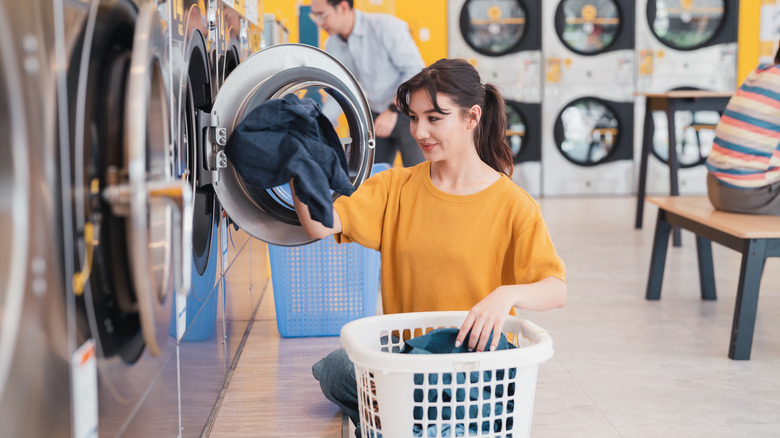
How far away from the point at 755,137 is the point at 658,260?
0.70 meters

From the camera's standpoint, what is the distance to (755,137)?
2834mm

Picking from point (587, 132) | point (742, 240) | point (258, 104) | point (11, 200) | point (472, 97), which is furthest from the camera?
point (587, 132)

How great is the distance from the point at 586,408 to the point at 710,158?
1.40 metres

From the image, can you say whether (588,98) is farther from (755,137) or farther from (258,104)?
(258,104)

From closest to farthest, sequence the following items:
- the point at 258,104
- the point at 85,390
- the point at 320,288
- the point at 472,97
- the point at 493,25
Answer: the point at 85,390 < the point at 472,97 < the point at 258,104 < the point at 320,288 < the point at 493,25

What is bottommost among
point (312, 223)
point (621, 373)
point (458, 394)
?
point (621, 373)

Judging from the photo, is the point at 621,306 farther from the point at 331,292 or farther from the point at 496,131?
the point at 496,131

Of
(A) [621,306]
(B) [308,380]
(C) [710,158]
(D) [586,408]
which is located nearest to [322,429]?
(B) [308,380]

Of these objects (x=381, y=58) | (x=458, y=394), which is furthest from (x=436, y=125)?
(x=381, y=58)

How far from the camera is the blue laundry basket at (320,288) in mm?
2766

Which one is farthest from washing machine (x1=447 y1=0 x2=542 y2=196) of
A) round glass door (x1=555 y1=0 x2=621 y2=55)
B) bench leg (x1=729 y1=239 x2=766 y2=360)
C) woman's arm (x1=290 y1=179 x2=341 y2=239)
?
woman's arm (x1=290 y1=179 x2=341 y2=239)

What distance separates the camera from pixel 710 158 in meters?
3.03

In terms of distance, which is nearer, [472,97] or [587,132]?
[472,97]

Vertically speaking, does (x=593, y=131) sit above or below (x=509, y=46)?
below
